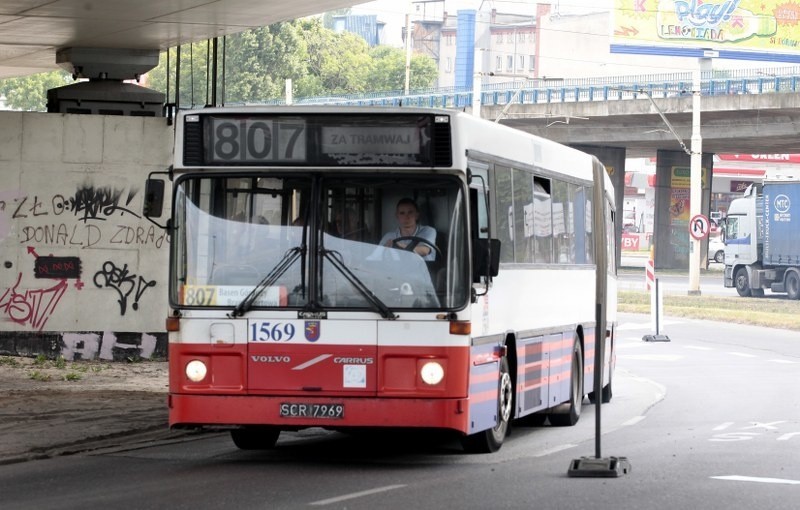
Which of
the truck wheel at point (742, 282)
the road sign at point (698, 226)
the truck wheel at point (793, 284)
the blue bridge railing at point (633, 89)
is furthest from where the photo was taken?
the blue bridge railing at point (633, 89)

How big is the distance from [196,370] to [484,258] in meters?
2.31

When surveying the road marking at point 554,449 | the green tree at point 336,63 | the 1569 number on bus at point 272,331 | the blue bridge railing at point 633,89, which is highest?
the green tree at point 336,63

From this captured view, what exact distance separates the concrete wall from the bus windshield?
37.2 feet

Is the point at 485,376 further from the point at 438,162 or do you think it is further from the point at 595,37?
the point at 595,37

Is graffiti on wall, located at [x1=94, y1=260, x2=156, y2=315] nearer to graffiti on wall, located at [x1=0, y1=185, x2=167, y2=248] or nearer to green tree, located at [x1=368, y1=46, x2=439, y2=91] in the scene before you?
graffiti on wall, located at [x1=0, y1=185, x2=167, y2=248]

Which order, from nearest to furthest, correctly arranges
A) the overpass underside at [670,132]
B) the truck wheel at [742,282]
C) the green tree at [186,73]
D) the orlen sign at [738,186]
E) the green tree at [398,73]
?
the truck wheel at [742,282] < the overpass underside at [670,132] < the green tree at [186,73] < the orlen sign at [738,186] < the green tree at [398,73]

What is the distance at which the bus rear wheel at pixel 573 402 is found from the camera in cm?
1678

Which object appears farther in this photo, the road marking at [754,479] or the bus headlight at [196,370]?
the bus headlight at [196,370]

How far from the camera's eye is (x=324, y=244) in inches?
462

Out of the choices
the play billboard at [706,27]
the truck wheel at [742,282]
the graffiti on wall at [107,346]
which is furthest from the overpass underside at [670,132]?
the graffiti on wall at [107,346]

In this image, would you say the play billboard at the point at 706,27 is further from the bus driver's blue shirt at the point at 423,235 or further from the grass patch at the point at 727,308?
the bus driver's blue shirt at the point at 423,235

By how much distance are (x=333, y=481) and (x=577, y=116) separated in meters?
59.8

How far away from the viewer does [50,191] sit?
2289cm

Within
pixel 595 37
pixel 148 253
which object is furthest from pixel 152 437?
pixel 595 37
